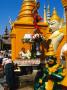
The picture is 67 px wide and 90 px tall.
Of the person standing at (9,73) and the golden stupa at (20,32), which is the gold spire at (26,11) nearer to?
the golden stupa at (20,32)

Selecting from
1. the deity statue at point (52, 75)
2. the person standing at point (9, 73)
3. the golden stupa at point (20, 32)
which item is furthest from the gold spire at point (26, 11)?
the deity statue at point (52, 75)

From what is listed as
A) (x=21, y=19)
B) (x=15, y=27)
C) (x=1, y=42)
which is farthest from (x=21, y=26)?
(x=1, y=42)

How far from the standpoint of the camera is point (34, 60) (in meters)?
12.1

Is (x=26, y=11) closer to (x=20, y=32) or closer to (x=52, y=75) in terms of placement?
(x=20, y=32)

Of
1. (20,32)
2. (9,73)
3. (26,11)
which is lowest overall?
(9,73)

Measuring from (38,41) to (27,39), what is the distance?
62 cm

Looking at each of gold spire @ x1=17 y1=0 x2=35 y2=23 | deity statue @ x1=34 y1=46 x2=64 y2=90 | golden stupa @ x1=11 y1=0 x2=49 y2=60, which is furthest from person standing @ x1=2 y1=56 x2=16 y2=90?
gold spire @ x1=17 y1=0 x2=35 y2=23

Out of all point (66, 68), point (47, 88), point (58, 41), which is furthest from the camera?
point (58, 41)

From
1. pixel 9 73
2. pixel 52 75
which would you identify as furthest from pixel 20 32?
pixel 52 75

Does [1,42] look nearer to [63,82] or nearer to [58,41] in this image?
[58,41]

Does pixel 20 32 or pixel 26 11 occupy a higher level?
pixel 26 11

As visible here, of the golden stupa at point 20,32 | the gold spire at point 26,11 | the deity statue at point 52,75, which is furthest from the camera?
the gold spire at point 26,11

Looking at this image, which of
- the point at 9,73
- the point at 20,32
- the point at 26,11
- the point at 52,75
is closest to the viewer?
the point at 52,75

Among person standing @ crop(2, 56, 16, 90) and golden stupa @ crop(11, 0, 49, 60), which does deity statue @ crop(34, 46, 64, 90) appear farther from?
golden stupa @ crop(11, 0, 49, 60)
